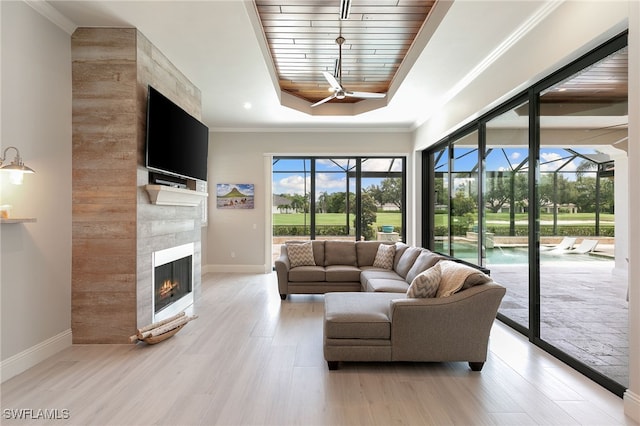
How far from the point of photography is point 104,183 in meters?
3.49

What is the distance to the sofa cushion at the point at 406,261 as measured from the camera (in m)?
4.77

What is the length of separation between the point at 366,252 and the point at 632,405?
150 inches

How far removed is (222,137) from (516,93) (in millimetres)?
5771

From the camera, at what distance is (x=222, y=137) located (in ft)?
25.1

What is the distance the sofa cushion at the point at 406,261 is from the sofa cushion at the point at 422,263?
0.36ft

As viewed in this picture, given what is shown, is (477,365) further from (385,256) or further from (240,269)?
(240,269)

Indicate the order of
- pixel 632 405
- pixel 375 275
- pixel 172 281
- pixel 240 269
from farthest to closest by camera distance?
pixel 240 269, pixel 375 275, pixel 172 281, pixel 632 405

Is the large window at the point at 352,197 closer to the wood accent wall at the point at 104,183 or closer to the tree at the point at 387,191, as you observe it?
the tree at the point at 387,191

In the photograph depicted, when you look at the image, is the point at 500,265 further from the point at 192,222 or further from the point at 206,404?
the point at 192,222

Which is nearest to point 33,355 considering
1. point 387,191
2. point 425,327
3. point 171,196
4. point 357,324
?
point 171,196

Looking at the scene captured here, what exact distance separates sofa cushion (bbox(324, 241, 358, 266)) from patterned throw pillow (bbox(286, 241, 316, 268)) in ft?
0.90

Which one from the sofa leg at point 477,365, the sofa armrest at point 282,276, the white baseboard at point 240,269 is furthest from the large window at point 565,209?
the white baseboard at point 240,269

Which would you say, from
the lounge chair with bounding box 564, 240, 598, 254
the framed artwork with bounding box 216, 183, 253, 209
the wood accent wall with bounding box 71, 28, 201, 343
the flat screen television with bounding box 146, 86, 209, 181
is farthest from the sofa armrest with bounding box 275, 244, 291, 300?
the lounge chair with bounding box 564, 240, 598, 254

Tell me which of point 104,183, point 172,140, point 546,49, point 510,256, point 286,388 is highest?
point 546,49
